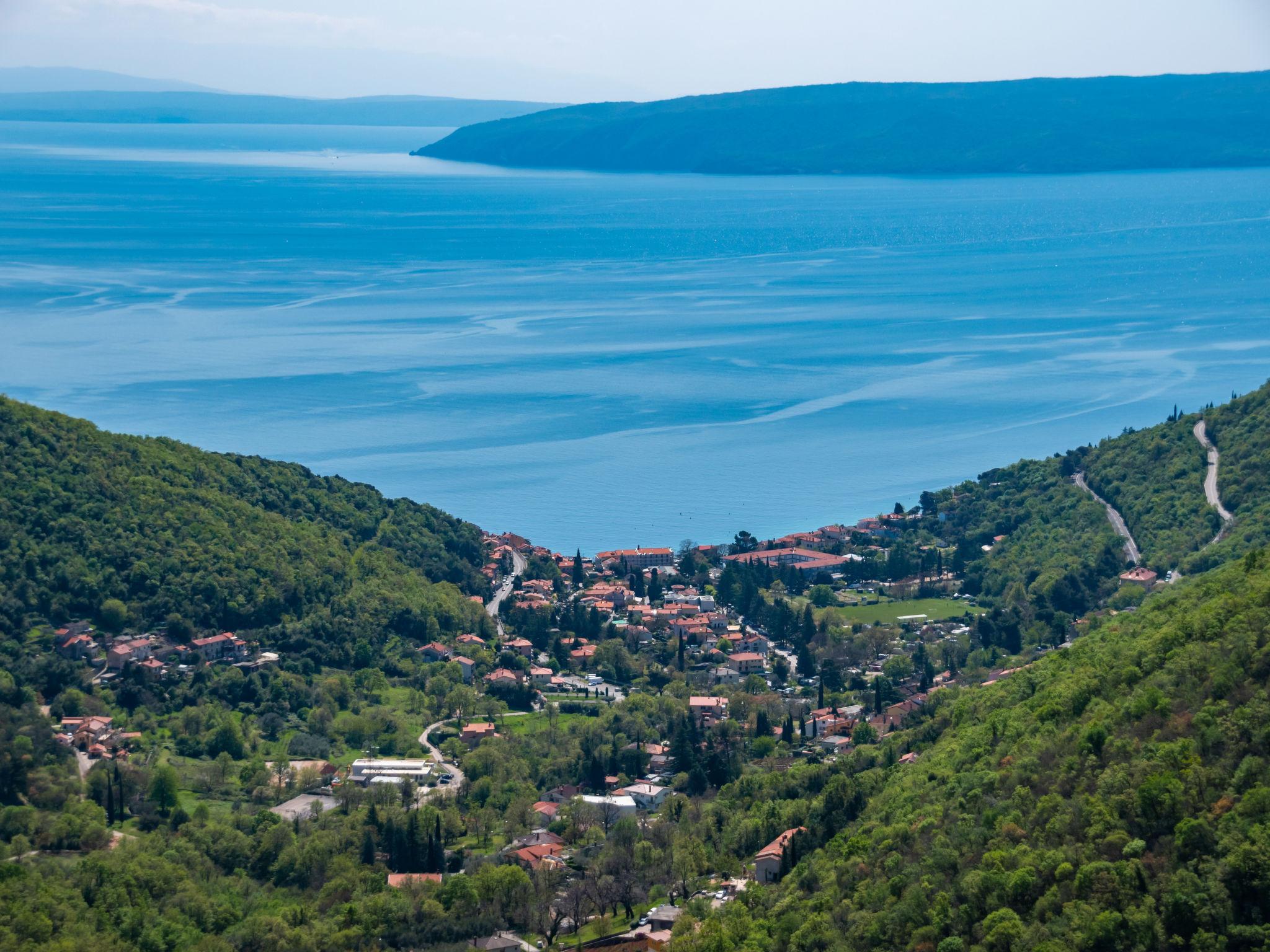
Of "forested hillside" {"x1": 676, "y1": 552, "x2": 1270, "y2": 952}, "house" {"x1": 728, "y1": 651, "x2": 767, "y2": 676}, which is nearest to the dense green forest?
"forested hillside" {"x1": 676, "y1": 552, "x2": 1270, "y2": 952}

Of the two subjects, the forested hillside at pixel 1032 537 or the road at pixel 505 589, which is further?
the road at pixel 505 589

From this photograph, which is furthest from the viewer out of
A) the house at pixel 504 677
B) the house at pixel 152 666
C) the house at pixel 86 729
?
the house at pixel 504 677

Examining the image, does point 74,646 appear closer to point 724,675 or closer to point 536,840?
point 536,840

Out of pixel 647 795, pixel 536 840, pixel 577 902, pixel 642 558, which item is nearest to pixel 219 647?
pixel 647 795

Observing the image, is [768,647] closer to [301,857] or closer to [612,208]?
[301,857]

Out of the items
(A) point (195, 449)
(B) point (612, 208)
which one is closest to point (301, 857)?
(A) point (195, 449)

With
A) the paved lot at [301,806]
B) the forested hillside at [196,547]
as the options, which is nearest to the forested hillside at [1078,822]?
the paved lot at [301,806]

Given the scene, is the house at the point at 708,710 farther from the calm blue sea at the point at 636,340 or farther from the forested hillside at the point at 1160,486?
the calm blue sea at the point at 636,340
